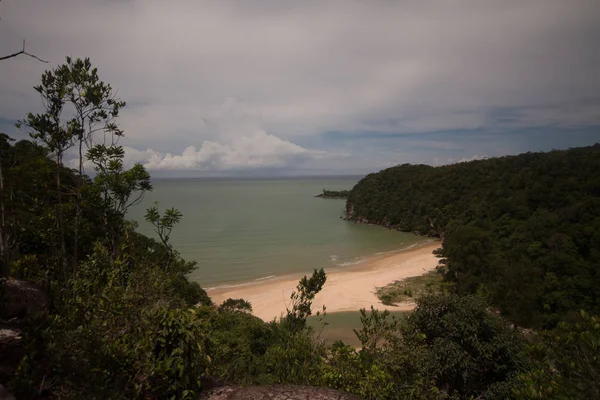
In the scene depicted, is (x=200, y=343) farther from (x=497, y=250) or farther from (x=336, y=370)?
(x=497, y=250)

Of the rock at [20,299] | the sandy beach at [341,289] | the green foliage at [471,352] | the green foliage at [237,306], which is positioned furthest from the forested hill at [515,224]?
the rock at [20,299]

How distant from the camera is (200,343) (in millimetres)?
3928

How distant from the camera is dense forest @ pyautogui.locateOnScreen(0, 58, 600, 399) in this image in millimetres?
3461

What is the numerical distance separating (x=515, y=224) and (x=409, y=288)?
724 inches

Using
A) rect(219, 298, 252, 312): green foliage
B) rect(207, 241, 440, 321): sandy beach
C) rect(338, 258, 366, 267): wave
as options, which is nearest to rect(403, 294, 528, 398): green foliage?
rect(207, 241, 440, 321): sandy beach

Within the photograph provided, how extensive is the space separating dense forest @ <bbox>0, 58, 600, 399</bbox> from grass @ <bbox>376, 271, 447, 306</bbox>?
3.95 meters

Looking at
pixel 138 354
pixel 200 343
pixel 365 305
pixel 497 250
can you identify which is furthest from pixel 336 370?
pixel 497 250

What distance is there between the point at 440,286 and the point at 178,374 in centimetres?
2804

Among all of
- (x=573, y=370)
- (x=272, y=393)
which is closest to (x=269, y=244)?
(x=272, y=393)

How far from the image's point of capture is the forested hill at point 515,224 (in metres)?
20.2

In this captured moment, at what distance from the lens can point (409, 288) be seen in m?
26.4

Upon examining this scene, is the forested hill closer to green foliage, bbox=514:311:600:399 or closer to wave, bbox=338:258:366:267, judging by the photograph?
wave, bbox=338:258:366:267

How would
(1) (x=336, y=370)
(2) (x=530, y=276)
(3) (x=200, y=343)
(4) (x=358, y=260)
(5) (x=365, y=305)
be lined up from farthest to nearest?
(4) (x=358, y=260), (5) (x=365, y=305), (2) (x=530, y=276), (1) (x=336, y=370), (3) (x=200, y=343)

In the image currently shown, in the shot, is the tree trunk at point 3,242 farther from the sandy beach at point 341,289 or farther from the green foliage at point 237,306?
the sandy beach at point 341,289
